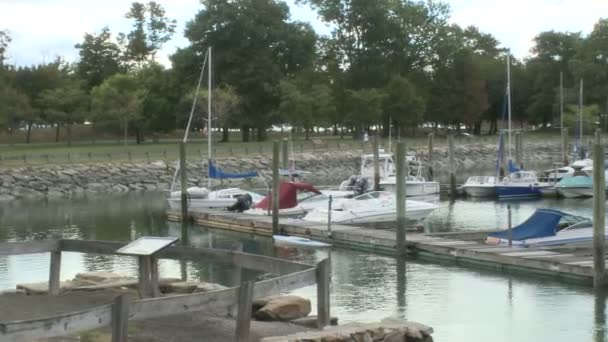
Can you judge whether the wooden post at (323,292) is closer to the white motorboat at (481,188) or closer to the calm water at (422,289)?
the calm water at (422,289)

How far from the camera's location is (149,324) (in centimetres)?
1296

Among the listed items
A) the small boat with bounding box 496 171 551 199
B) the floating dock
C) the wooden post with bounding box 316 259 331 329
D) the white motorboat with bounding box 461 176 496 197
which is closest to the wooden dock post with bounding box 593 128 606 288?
the floating dock

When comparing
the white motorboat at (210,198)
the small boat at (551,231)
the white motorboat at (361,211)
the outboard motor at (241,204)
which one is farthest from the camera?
the white motorboat at (210,198)

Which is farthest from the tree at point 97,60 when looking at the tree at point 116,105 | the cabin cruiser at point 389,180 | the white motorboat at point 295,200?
the white motorboat at point 295,200

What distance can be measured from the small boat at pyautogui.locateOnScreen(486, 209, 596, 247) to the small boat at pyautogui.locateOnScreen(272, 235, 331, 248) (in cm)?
662

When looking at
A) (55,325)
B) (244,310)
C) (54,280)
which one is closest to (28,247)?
(54,280)

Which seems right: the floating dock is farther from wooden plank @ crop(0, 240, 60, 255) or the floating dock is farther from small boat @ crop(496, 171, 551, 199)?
small boat @ crop(496, 171, 551, 199)

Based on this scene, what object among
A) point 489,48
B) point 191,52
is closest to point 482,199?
point 191,52

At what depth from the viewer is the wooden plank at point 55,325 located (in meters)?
9.38

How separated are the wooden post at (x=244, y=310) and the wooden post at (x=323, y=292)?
1425mm

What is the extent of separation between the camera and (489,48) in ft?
462

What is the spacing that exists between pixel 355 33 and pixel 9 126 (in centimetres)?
4038

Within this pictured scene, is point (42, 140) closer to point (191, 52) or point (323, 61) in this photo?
point (191, 52)

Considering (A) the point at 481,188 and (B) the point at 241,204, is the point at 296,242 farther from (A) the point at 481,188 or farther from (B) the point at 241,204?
(A) the point at 481,188
